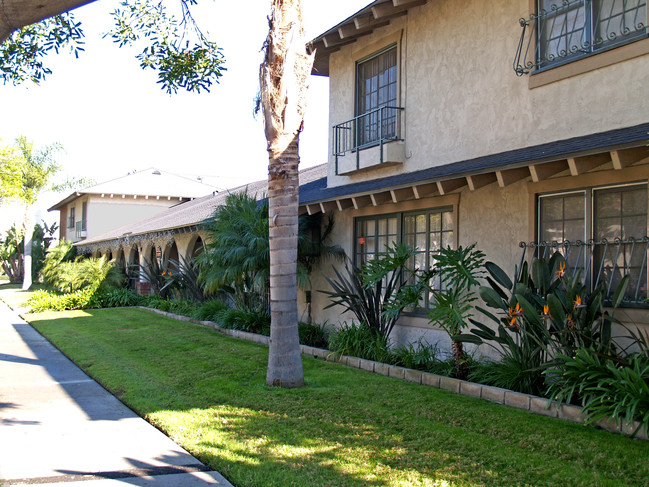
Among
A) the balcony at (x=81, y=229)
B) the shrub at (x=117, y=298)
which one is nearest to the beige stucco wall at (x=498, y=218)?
the shrub at (x=117, y=298)

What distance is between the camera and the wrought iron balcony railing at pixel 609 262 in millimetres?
7050

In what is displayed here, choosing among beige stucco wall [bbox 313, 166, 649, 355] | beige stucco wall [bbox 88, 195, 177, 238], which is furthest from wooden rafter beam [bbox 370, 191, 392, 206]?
beige stucco wall [bbox 88, 195, 177, 238]

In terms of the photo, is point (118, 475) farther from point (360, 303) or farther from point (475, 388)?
point (360, 303)

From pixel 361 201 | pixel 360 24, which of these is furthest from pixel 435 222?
pixel 360 24

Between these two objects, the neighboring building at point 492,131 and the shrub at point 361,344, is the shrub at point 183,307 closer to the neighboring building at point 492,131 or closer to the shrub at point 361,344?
the neighboring building at point 492,131

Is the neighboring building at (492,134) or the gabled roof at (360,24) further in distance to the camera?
the gabled roof at (360,24)

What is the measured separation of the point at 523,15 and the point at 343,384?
5.57m

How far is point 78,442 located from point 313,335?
6.43 meters

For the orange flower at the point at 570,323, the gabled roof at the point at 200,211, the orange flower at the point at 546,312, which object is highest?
the gabled roof at the point at 200,211

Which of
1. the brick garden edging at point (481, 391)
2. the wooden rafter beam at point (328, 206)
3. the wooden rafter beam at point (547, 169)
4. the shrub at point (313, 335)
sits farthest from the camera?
the shrub at point (313, 335)

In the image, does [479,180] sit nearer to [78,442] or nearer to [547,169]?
[547,169]

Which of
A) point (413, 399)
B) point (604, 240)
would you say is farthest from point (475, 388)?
point (604, 240)

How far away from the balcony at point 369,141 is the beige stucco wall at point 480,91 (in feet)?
0.67

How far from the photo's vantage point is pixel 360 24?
11.0 m
